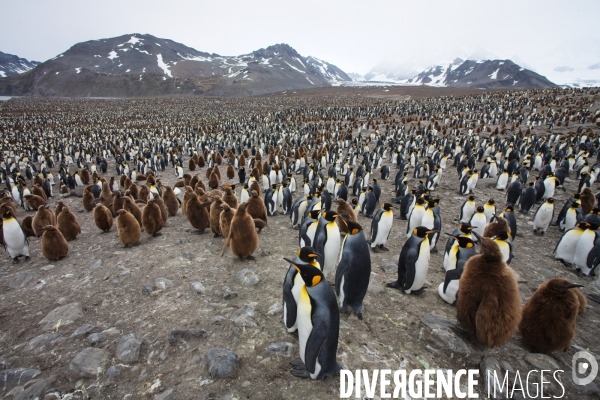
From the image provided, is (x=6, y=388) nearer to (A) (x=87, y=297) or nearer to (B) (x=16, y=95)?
(A) (x=87, y=297)

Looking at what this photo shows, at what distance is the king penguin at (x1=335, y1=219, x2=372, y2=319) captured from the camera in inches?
153

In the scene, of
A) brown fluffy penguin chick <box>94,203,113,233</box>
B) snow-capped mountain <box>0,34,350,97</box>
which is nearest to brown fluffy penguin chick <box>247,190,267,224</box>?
brown fluffy penguin chick <box>94,203,113,233</box>

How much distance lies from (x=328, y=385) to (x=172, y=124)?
3846 centimetres

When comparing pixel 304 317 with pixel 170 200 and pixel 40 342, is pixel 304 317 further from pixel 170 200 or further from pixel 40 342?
pixel 170 200

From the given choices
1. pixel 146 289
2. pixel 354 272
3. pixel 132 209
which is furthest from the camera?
pixel 132 209

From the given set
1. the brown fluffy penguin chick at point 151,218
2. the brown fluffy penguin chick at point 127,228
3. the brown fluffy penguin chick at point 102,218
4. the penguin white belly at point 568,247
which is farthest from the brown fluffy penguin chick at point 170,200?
the penguin white belly at point 568,247

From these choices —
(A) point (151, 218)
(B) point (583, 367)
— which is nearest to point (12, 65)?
(A) point (151, 218)

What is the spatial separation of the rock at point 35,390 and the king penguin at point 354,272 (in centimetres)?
331

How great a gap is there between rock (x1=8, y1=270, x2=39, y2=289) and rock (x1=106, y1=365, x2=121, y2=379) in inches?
139

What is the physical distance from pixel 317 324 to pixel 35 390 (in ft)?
9.02

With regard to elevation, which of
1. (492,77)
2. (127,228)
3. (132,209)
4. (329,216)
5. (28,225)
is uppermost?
(492,77)

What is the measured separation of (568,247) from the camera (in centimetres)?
632

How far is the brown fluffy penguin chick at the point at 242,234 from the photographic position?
5363 millimetres

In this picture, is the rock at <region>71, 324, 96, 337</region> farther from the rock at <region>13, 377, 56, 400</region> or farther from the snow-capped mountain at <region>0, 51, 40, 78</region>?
the snow-capped mountain at <region>0, 51, 40, 78</region>
